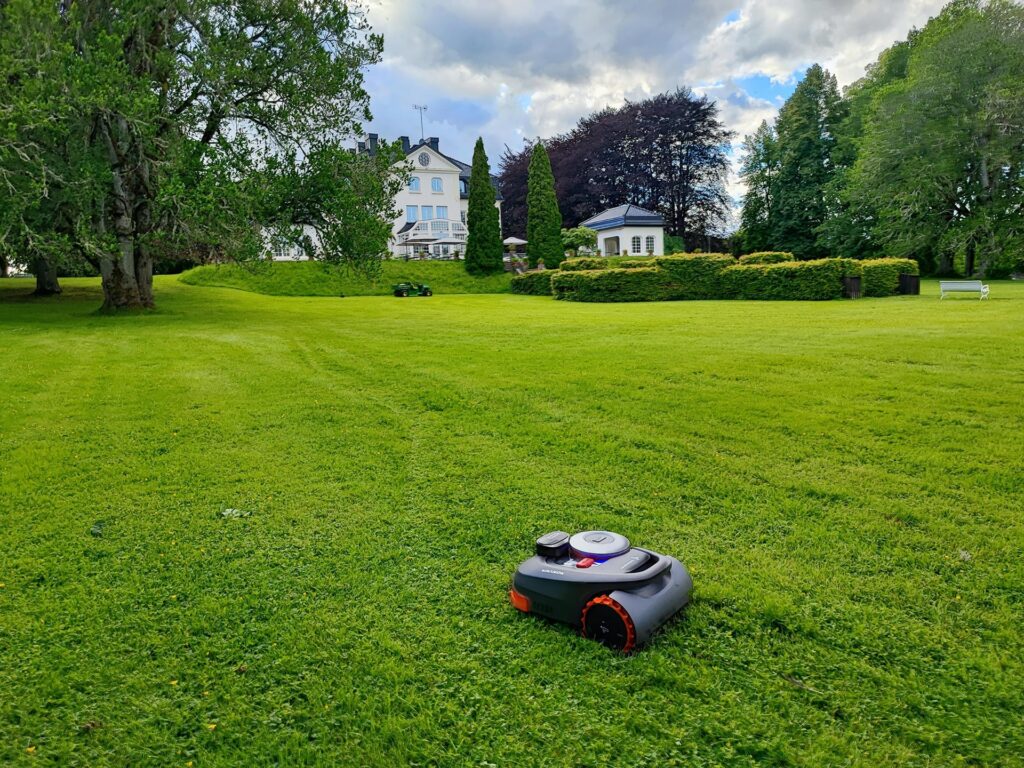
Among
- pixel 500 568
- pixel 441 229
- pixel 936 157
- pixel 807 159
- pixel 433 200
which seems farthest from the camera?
pixel 441 229

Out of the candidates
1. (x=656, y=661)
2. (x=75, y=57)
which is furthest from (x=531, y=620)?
(x=75, y=57)

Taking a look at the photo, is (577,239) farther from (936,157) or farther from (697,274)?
(936,157)

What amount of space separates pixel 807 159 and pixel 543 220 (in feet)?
63.0

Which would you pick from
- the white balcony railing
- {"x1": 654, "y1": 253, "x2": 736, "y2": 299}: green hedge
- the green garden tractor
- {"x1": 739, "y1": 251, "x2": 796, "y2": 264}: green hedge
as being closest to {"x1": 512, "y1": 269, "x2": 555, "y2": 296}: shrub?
the green garden tractor

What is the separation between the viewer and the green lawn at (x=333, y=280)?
2891cm

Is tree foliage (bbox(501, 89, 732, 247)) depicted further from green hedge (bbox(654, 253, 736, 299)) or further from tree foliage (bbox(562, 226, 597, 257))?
green hedge (bbox(654, 253, 736, 299))

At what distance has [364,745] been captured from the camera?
208cm

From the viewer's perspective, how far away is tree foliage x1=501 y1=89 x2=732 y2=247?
53000 mm

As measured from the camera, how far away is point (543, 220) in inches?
1321

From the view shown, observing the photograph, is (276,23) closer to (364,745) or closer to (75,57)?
(75,57)

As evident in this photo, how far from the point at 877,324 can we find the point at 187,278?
29.2 m

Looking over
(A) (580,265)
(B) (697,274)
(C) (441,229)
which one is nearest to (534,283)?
(A) (580,265)

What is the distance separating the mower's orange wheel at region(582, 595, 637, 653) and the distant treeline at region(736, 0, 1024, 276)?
3469cm

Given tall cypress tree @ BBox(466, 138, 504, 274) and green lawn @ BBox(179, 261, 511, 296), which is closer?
green lawn @ BBox(179, 261, 511, 296)
